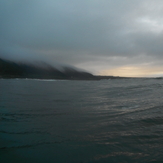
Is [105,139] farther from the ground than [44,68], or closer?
closer

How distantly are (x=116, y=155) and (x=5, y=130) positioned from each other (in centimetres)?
495

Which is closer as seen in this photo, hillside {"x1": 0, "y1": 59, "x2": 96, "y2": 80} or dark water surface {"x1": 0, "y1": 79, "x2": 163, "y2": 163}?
dark water surface {"x1": 0, "y1": 79, "x2": 163, "y2": 163}

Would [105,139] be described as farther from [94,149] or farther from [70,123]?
[70,123]

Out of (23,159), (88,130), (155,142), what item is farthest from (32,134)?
(155,142)

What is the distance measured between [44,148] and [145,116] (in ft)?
21.1

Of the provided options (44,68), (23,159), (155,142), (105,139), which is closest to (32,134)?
(23,159)

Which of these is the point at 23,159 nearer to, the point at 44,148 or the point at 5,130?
the point at 44,148

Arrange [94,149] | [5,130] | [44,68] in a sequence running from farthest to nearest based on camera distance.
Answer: [44,68] → [5,130] → [94,149]

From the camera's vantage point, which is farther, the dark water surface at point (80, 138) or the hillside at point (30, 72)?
the hillside at point (30, 72)

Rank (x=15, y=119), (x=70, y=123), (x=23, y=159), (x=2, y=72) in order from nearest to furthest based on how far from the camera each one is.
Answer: (x=23, y=159)
(x=70, y=123)
(x=15, y=119)
(x=2, y=72)

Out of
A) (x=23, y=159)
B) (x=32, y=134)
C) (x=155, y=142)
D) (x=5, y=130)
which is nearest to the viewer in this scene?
(x=23, y=159)

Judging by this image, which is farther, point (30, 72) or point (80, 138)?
point (30, 72)

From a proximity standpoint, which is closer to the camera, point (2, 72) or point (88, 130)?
point (88, 130)

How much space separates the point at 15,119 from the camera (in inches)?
352
